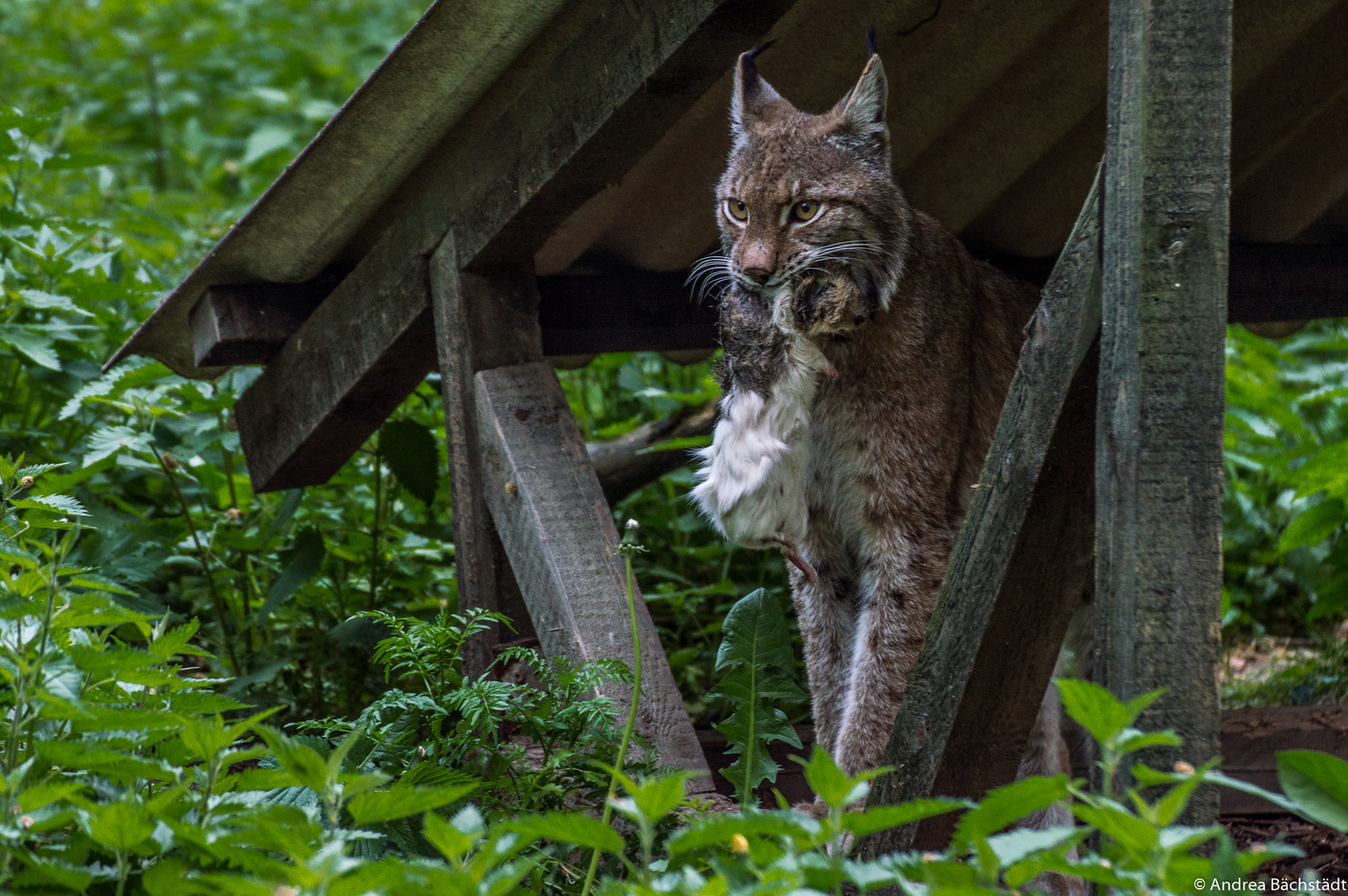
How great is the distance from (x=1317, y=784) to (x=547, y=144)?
218cm

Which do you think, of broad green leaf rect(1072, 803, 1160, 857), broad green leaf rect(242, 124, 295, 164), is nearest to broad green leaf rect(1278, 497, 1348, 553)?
broad green leaf rect(1072, 803, 1160, 857)

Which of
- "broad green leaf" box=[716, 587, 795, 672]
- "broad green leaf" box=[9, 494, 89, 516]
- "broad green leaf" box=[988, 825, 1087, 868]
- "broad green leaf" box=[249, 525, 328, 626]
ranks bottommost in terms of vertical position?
"broad green leaf" box=[988, 825, 1087, 868]

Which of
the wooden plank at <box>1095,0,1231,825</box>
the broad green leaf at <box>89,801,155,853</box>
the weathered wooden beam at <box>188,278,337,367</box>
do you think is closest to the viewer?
→ the broad green leaf at <box>89,801,155,853</box>

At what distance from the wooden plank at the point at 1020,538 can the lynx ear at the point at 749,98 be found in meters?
1.25

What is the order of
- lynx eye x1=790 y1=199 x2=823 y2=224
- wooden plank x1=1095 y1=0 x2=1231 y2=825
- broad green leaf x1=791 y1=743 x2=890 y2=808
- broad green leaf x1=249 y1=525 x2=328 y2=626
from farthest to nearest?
1. broad green leaf x1=249 y1=525 x2=328 y2=626
2. lynx eye x1=790 y1=199 x2=823 y2=224
3. wooden plank x1=1095 y1=0 x2=1231 y2=825
4. broad green leaf x1=791 y1=743 x2=890 y2=808

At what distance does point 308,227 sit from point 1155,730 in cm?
260

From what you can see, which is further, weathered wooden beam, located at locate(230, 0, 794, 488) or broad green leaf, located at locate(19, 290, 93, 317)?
broad green leaf, located at locate(19, 290, 93, 317)

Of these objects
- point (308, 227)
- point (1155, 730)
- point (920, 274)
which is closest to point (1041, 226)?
point (920, 274)

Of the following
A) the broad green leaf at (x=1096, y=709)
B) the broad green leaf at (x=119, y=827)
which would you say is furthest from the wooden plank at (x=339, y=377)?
the broad green leaf at (x=1096, y=709)

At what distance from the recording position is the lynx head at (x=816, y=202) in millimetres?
2928

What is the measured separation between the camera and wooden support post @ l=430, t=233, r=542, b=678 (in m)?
3.33

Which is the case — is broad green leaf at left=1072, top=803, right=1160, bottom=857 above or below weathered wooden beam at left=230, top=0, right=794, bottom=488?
below

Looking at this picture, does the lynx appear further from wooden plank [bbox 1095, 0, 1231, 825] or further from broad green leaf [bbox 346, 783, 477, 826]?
broad green leaf [bbox 346, 783, 477, 826]

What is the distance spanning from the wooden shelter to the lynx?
36cm
